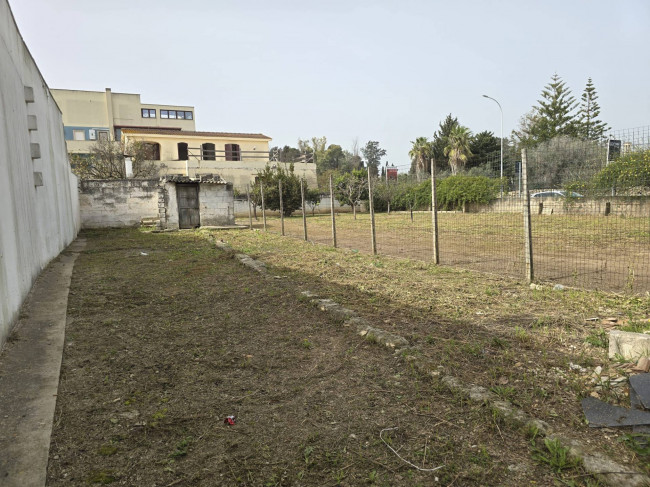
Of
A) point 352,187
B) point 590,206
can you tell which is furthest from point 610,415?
point 352,187

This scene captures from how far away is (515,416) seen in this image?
2512 millimetres

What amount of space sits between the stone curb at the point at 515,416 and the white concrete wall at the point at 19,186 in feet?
10.6

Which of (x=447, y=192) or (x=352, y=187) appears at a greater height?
(x=352, y=187)

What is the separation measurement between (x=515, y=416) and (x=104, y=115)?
5004cm

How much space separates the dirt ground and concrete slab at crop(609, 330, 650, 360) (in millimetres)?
189

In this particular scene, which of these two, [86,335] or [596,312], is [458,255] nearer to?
[596,312]

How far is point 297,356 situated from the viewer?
3729 millimetres

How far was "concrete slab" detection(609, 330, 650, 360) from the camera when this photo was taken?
10.5ft

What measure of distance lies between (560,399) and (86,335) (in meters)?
4.14

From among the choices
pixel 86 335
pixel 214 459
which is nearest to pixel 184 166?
pixel 86 335

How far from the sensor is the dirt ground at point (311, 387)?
7.29 feet

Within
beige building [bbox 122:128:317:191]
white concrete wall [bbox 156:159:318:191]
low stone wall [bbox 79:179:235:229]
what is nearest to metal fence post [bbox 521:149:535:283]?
low stone wall [bbox 79:179:235:229]

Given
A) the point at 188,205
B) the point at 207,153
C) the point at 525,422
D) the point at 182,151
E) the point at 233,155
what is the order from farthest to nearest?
the point at 233,155, the point at 207,153, the point at 182,151, the point at 188,205, the point at 525,422

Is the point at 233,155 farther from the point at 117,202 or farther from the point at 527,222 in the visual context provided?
the point at 527,222
